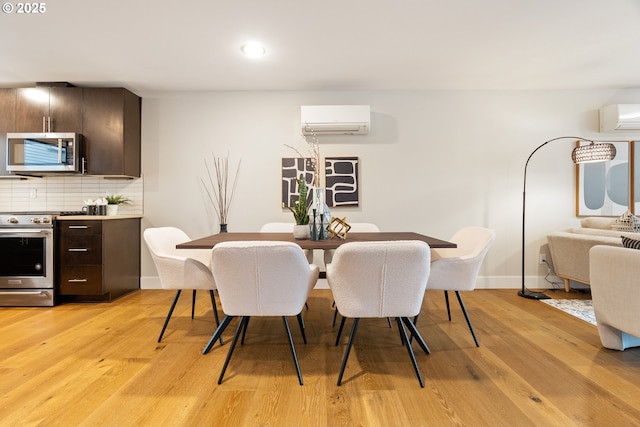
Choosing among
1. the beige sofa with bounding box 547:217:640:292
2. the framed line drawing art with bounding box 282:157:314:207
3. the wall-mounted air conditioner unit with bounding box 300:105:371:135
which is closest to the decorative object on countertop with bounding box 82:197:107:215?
the framed line drawing art with bounding box 282:157:314:207

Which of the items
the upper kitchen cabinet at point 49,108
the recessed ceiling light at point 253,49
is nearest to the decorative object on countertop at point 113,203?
the upper kitchen cabinet at point 49,108

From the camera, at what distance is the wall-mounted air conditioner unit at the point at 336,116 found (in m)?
3.67

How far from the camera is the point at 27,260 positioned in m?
3.17

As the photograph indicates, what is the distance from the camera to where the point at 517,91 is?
3.88 meters

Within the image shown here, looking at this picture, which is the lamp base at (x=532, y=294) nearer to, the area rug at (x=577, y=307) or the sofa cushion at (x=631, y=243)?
the area rug at (x=577, y=307)

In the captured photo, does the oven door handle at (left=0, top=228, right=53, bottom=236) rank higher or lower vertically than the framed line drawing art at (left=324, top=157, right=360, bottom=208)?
lower

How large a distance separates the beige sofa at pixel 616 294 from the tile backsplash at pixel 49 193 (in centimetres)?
449

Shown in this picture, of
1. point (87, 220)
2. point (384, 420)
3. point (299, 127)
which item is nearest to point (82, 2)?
point (87, 220)

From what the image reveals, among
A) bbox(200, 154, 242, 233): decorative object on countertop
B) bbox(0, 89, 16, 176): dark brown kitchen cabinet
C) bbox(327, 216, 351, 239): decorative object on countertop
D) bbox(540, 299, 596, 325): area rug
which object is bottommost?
bbox(540, 299, 596, 325): area rug

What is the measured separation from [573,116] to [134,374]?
16.2ft

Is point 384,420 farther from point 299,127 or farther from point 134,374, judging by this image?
point 299,127

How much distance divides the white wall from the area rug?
580 mm

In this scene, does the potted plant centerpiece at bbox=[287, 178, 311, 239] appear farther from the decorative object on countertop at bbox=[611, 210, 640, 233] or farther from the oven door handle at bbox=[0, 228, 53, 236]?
the decorative object on countertop at bbox=[611, 210, 640, 233]

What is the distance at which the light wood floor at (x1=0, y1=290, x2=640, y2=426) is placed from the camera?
1.47m
